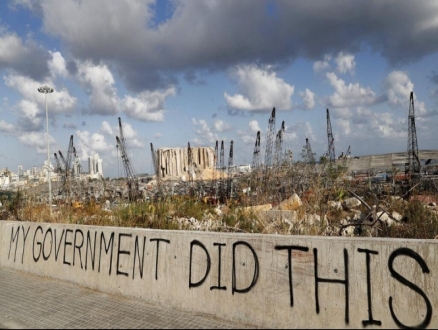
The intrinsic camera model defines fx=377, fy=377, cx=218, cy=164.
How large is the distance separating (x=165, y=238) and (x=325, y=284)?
8.57ft

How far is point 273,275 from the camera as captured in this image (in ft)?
16.1

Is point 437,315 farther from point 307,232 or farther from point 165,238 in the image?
point 165,238

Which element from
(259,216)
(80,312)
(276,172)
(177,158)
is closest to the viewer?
(80,312)

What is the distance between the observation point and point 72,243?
7410 mm

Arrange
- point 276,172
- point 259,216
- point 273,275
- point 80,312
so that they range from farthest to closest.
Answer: point 276,172 → point 259,216 → point 80,312 → point 273,275

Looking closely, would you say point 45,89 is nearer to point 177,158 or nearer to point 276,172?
point 276,172

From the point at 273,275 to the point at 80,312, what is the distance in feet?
9.79

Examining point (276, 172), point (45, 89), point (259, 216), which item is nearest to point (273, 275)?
point (259, 216)

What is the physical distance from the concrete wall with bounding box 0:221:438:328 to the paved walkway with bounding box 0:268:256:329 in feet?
0.62

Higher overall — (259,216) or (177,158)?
(177,158)

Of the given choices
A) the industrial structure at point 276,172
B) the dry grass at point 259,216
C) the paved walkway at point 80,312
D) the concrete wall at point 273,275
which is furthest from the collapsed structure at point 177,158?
the concrete wall at point 273,275

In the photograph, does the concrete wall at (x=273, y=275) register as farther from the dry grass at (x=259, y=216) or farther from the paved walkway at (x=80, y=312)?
the dry grass at (x=259, y=216)

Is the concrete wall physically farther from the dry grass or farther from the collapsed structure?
the collapsed structure

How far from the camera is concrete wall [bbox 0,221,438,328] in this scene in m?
4.18
